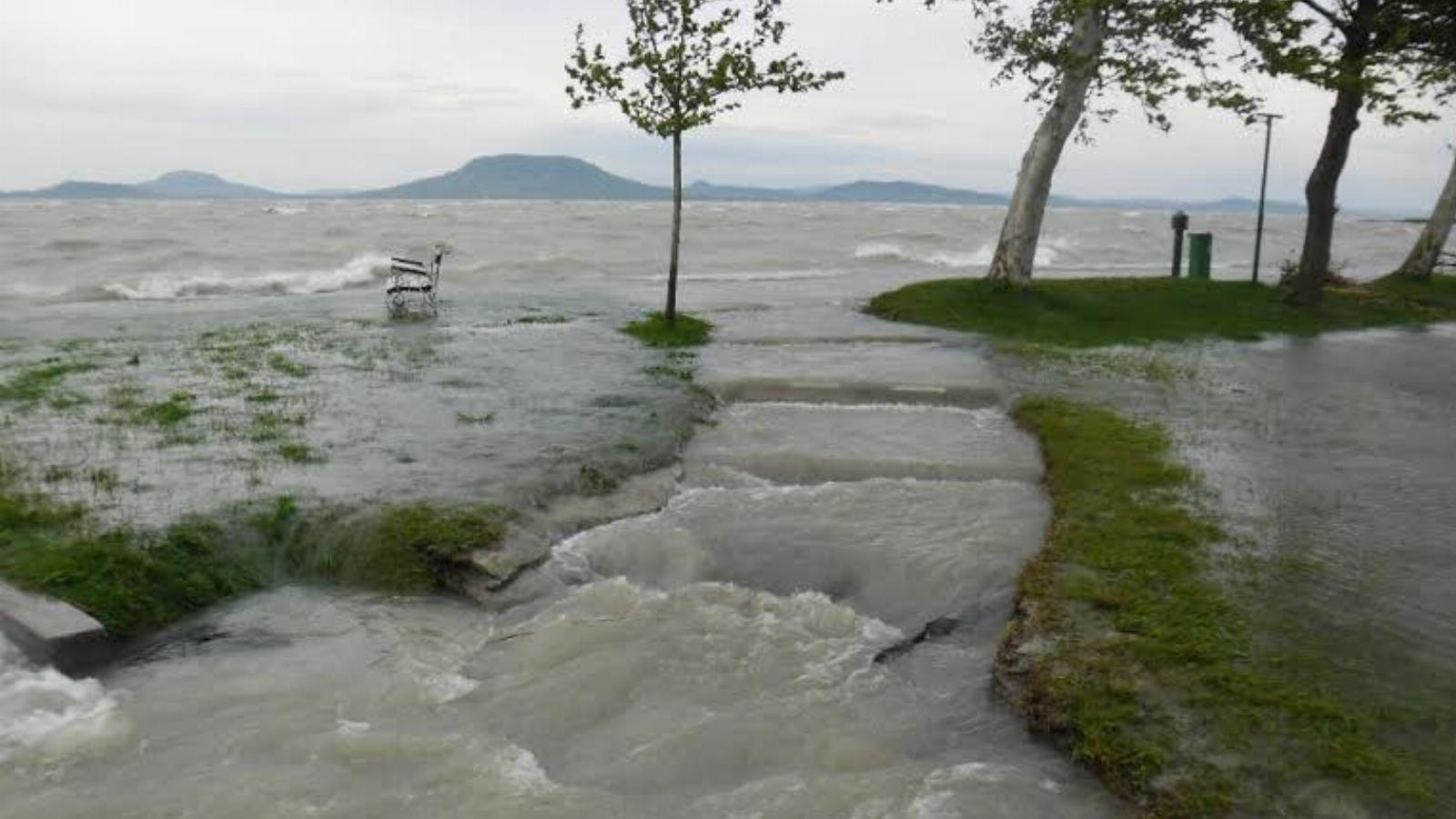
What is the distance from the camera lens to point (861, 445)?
37.2 ft

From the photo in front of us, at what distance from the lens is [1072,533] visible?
809cm

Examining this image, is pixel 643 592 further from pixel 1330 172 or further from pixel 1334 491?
pixel 1330 172

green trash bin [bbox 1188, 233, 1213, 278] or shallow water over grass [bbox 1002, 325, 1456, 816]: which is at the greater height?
green trash bin [bbox 1188, 233, 1213, 278]

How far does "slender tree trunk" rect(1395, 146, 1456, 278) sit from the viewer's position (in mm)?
27578

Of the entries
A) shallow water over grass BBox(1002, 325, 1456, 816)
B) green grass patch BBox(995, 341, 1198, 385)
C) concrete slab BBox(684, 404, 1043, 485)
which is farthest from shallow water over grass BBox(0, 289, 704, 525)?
green grass patch BBox(995, 341, 1198, 385)

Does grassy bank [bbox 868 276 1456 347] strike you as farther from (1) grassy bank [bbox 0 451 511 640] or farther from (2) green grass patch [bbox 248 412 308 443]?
(1) grassy bank [bbox 0 451 511 640]

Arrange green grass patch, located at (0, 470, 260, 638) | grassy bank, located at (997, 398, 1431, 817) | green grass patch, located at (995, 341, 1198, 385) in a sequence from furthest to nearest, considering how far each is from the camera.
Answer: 1. green grass patch, located at (995, 341, 1198, 385)
2. green grass patch, located at (0, 470, 260, 638)
3. grassy bank, located at (997, 398, 1431, 817)

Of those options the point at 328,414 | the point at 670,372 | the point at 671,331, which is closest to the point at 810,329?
the point at 671,331

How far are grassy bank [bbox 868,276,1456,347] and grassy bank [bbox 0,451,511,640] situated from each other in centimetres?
1324

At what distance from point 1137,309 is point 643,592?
57.9 ft

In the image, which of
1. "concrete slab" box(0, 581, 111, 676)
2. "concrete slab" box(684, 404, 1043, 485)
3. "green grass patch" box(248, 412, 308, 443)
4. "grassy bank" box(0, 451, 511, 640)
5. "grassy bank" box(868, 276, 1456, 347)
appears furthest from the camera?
"grassy bank" box(868, 276, 1456, 347)

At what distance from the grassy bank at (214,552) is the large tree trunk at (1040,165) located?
16891 mm

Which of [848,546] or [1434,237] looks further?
[1434,237]

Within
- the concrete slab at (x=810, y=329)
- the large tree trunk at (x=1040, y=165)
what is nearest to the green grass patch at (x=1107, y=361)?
the concrete slab at (x=810, y=329)
